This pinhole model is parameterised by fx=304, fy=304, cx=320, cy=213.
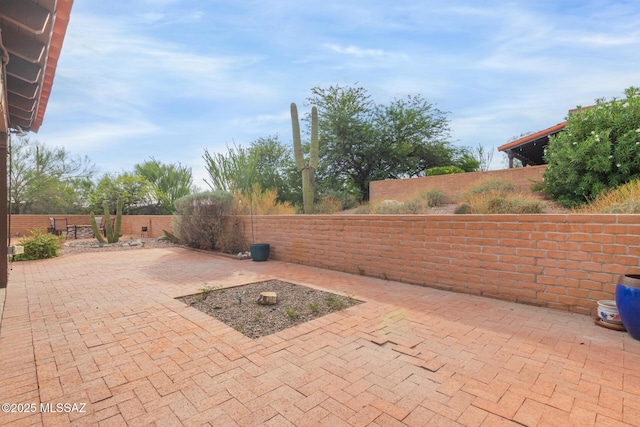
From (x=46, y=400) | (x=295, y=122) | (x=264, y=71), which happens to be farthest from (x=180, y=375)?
→ (x=295, y=122)

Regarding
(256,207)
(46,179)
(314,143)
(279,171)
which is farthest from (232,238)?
(46,179)

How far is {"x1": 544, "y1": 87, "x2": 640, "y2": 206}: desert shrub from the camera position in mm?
6492

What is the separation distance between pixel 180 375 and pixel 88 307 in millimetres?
2748

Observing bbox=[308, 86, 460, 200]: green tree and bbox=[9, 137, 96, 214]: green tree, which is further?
bbox=[9, 137, 96, 214]: green tree

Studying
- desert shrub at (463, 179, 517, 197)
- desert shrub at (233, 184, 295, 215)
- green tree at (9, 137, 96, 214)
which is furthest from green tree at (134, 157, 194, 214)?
desert shrub at (463, 179, 517, 197)

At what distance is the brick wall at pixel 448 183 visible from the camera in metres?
10.3

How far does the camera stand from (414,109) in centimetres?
1761

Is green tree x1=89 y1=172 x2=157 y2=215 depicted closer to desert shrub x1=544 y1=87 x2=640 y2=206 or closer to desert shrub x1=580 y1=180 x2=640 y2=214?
desert shrub x1=544 y1=87 x2=640 y2=206

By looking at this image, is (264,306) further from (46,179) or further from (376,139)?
(46,179)

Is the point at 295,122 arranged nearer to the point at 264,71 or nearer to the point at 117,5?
the point at 264,71

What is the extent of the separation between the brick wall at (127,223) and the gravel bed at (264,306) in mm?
12196

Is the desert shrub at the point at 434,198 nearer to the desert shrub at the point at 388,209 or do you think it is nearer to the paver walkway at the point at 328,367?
the desert shrub at the point at 388,209

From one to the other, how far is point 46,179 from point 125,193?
170 inches

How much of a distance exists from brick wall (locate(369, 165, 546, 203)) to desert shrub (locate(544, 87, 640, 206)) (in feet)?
7.62
